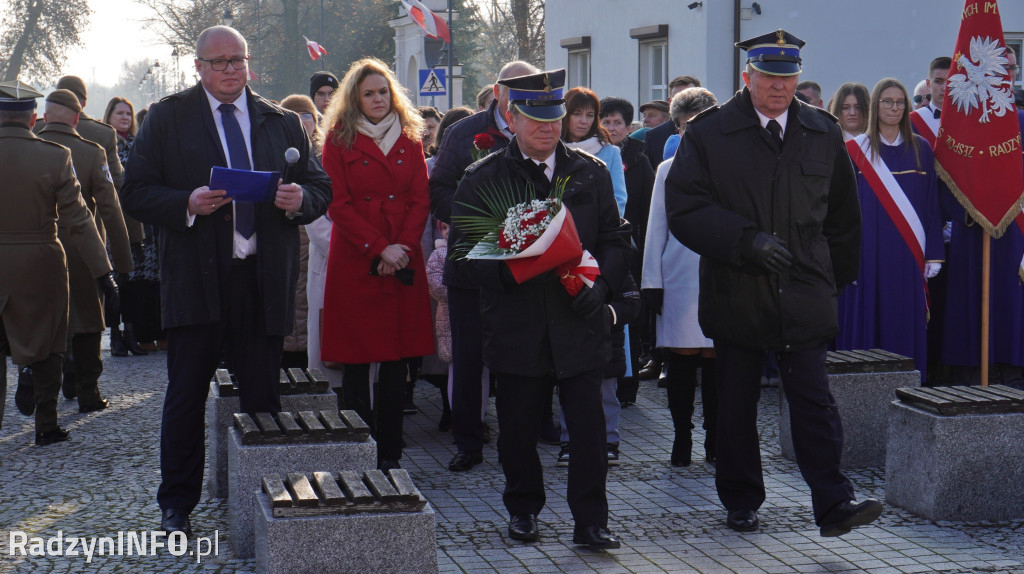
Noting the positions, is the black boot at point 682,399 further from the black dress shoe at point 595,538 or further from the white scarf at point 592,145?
the black dress shoe at point 595,538

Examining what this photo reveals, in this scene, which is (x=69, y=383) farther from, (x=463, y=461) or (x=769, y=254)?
(x=769, y=254)

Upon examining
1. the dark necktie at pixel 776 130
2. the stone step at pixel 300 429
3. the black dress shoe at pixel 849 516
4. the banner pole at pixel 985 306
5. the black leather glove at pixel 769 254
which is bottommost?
the black dress shoe at pixel 849 516

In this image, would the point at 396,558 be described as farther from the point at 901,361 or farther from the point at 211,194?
the point at 901,361

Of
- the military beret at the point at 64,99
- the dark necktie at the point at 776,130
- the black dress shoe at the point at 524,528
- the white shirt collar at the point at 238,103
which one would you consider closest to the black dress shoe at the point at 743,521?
the black dress shoe at the point at 524,528

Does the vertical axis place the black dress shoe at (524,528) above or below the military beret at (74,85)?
below

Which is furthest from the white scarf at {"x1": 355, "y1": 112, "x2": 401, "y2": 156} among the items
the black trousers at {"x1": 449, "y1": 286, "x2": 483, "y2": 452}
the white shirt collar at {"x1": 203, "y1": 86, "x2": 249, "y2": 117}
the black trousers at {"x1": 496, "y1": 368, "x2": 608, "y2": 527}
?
the black trousers at {"x1": 496, "y1": 368, "x2": 608, "y2": 527}

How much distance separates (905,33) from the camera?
65.1 ft

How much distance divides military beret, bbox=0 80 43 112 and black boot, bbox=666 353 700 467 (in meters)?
4.32

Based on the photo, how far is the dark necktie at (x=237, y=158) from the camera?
18.8ft

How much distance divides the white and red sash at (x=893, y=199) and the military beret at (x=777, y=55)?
2834 millimetres

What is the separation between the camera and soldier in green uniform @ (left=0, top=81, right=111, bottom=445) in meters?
7.97

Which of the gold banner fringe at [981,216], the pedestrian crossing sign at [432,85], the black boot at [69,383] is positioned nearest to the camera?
the gold banner fringe at [981,216]

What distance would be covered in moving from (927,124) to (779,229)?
13.0 ft

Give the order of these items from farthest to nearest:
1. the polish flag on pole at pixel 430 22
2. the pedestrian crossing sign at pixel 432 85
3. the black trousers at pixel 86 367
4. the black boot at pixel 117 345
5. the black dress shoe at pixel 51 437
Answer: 1. the polish flag on pole at pixel 430 22
2. the pedestrian crossing sign at pixel 432 85
3. the black boot at pixel 117 345
4. the black trousers at pixel 86 367
5. the black dress shoe at pixel 51 437
